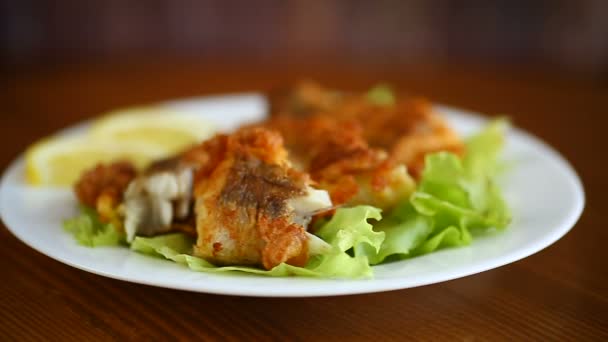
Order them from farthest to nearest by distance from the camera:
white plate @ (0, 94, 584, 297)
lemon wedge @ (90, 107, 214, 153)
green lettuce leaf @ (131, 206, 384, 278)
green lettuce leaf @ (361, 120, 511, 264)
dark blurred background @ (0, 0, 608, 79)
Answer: dark blurred background @ (0, 0, 608, 79), lemon wedge @ (90, 107, 214, 153), green lettuce leaf @ (361, 120, 511, 264), green lettuce leaf @ (131, 206, 384, 278), white plate @ (0, 94, 584, 297)

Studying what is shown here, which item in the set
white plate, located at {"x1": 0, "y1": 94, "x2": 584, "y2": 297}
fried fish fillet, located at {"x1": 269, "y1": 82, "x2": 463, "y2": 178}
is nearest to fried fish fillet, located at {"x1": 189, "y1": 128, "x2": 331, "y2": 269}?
white plate, located at {"x1": 0, "y1": 94, "x2": 584, "y2": 297}

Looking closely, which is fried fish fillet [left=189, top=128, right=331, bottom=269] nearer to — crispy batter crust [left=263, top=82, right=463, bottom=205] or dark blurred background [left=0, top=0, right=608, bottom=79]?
crispy batter crust [left=263, top=82, right=463, bottom=205]

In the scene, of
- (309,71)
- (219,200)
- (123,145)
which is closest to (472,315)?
(219,200)

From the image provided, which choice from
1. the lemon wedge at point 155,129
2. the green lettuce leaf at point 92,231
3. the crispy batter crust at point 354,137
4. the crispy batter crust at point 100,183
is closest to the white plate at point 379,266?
the green lettuce leaf at point 92,231

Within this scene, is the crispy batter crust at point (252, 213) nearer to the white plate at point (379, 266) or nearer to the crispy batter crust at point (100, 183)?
the white plate at point (379, 266)

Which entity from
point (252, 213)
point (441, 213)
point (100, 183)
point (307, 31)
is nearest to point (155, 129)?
point (100, 183)

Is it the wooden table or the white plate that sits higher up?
the white plate

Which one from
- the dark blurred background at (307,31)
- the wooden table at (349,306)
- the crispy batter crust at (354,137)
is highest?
the dark blurred background at (307,31)
